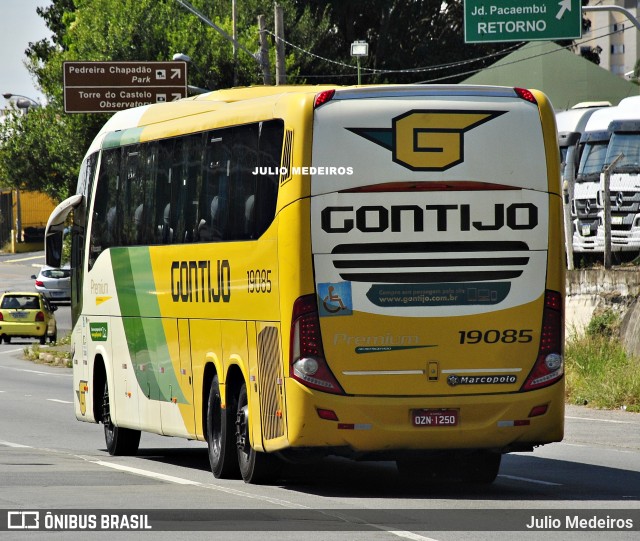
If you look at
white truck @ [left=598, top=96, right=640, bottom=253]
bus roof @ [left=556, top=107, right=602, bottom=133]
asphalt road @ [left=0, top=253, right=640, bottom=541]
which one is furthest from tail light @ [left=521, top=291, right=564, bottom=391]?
bus roof @ [left=556, top=107, right=602, bottom=133]

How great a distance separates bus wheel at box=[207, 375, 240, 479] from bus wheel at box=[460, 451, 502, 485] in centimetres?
208

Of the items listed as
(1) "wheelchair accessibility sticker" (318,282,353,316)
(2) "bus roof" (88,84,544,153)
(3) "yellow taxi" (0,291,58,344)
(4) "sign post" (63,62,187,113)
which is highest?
Result: (4) "sign post" (63,62,187,113)

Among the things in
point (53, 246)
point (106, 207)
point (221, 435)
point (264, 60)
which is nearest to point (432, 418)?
point (221, 435)

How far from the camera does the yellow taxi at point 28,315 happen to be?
46.8 m

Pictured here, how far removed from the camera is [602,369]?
2378 centimetres

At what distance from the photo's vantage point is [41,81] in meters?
63.2

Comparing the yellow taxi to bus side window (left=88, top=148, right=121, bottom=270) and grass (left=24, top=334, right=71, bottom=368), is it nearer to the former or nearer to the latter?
grass (left=24, top=334, right=71, bottom=368)

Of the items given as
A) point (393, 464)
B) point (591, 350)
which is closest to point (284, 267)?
point (393, 464)

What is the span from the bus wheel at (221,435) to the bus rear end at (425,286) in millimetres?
1665

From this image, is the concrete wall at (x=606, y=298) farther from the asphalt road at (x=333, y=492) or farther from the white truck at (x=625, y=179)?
the asphalt road at (x=333, y=492)

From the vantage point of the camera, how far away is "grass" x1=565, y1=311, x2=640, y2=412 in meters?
22.6

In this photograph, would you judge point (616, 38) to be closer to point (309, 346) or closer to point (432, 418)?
point (432, 418)
